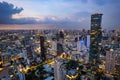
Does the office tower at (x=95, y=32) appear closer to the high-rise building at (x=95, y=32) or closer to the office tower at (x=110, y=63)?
the high-rise building at (x=95, y=32)

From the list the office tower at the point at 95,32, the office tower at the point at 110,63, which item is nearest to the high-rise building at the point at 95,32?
the office tower at the point at 95,32

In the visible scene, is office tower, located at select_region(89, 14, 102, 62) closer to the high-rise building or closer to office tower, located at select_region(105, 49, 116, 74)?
the high-rise building

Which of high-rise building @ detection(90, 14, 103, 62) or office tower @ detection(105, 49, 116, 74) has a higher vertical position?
high-rise building @ detection(90, 14, 103, 62)

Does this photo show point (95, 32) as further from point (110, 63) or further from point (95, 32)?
point (110, 63)

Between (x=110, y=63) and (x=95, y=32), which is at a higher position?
(x=95, y=32)

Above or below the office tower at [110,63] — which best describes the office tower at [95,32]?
above

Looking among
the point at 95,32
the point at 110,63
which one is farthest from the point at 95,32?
the point at 110,63

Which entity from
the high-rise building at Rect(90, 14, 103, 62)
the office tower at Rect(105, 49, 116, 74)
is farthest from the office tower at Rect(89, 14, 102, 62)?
the office tower at Rect(105, 49, 116, 74)

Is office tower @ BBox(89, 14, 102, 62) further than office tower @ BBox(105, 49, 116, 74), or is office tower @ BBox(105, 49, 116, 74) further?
office tower @ BBox(89, 14, 102, 62)

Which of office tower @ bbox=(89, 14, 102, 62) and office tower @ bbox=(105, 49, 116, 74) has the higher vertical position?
office tower @ bbox=(89, 14, 102, 62)

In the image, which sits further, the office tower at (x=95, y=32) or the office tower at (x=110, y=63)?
the office tower at (x=95, y=32)

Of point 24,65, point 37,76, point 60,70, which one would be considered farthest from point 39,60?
point 60,70

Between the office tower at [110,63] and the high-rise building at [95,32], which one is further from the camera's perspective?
the high-rise building at [95,32]
